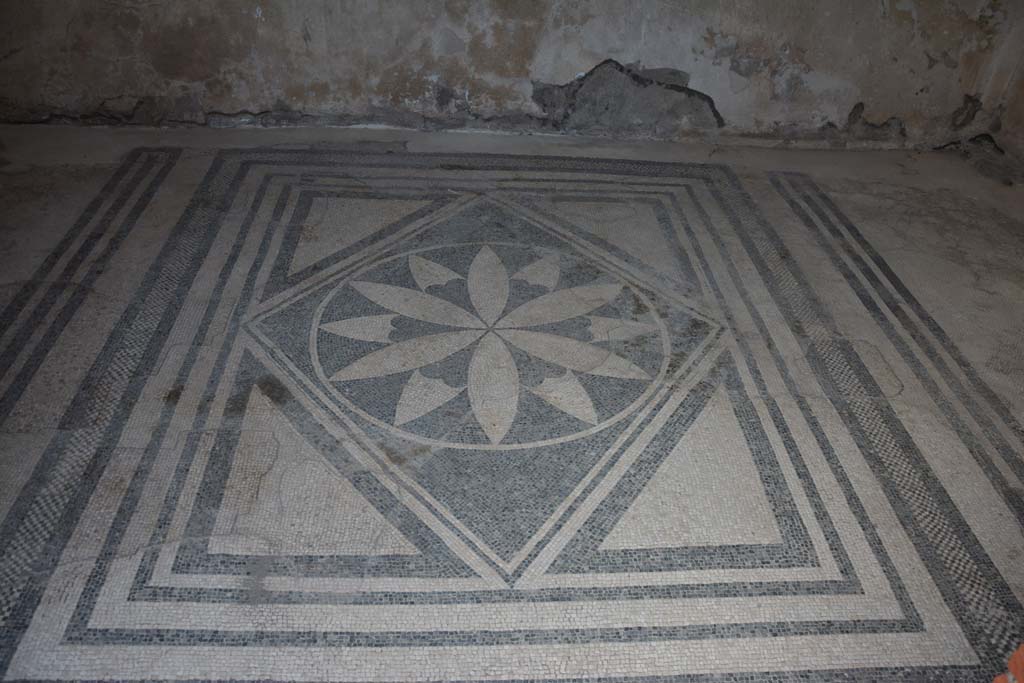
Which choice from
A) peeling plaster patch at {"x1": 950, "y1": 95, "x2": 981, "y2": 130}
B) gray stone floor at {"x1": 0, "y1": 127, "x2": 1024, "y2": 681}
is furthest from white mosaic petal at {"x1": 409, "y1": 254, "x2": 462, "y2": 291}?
peeling plaster patch at {"x1": 950, "y1": 95, "x2": 981, "y2": 130}

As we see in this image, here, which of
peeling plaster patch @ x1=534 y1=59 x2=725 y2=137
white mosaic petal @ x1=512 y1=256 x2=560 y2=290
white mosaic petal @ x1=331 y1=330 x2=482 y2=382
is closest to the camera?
white mosaic petal @ x1=331 y1=330 x2=482 y2=382

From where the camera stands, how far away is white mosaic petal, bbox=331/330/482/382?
2.01m

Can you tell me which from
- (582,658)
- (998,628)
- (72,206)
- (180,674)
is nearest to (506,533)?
(582,658)

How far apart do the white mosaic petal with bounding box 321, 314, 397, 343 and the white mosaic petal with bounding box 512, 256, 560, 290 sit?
431 millimetres

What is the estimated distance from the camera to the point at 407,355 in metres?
2.07

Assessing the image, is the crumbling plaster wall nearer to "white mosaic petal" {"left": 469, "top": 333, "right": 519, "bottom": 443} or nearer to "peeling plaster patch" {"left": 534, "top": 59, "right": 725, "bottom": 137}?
"peeling plaster patch" {"left": 534, "top": 59, "right": 725, "bottom": 137}

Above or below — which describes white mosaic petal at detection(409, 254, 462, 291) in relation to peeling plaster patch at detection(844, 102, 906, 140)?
below

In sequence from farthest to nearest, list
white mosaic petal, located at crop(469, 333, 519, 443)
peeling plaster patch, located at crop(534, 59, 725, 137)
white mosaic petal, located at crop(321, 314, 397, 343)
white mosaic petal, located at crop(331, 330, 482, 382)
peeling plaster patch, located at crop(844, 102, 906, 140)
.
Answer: peeling plaster patch, located at crop(844, 102, 906, 140)
peeling plaster patch, located at crop(534, 59, 725, 137)
white mosaic petal, located at crop(321, 314, 397, 343)
white mosaic petal, located at crop(331, 330, 482, 382)
white mosaic petal, located at crop(469, 333, 519, 443)

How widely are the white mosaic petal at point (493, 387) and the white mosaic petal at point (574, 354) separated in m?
0.06

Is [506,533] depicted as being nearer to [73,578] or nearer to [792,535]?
[792,535]

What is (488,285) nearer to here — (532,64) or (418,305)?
(418,305)

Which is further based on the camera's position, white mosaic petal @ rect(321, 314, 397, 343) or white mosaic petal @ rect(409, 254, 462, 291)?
white mosaic petal @ rect(409, 254, 462, 291)

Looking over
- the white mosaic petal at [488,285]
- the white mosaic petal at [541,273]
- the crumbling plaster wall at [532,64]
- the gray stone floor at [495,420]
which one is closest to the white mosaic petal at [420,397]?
the gray stone floor at [495,420]

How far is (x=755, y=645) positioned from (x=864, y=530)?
1.34ft
